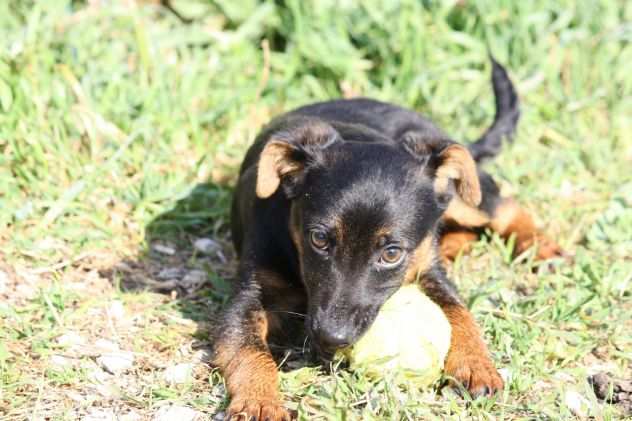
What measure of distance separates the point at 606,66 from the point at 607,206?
6.88 ft

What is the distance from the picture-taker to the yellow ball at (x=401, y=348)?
4496mm

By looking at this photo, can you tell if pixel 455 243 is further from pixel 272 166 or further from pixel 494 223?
pixel 272 166

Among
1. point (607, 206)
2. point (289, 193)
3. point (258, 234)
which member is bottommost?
point (607, 206)

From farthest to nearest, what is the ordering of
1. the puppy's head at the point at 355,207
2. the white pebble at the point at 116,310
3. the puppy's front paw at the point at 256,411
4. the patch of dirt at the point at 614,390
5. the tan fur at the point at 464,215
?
the tan fur at the point at 464,215 → the white pebble at the point at 116,310 → the patch of dirt at the point at 614,390 → the puppy's head at the point at 355,207 → the puppy's front paw at the point at 256,411

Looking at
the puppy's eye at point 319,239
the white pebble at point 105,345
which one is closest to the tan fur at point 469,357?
the puppy's eye at point 319,239

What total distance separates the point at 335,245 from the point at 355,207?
0.22m

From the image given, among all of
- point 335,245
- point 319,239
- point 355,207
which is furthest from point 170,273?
point 355,207

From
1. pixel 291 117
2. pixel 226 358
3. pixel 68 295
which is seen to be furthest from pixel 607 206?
pixel 68 295

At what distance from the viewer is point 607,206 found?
6.78 meters

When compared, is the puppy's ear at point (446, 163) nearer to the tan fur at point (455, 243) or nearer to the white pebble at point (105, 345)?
the tan fur at point (455, 243)

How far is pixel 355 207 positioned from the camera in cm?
445

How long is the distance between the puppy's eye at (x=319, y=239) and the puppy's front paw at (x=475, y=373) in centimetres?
91

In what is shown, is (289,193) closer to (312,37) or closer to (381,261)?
(381,261)

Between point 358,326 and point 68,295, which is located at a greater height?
point 358,326
